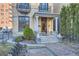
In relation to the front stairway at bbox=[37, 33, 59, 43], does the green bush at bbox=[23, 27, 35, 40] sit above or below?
above

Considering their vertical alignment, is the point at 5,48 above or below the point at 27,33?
below

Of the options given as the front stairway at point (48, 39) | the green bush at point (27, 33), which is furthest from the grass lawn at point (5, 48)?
the front stairway at point (48, 39)

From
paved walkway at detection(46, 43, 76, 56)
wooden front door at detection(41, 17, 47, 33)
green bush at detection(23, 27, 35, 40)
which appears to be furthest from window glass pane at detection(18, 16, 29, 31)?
paved walkway at detection(46, 43, 76, 56)

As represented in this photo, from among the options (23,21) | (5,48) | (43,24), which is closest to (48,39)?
(43,24)

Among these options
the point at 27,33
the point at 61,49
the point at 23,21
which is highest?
the point at 23,21

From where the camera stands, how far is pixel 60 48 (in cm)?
299

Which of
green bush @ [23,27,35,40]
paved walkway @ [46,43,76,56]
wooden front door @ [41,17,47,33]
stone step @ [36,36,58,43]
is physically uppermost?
wooden front door @ [41,17,47,33]

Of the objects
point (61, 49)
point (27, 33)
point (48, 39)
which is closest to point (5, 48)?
point (27, 33)

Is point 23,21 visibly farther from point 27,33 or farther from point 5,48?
point 5,48

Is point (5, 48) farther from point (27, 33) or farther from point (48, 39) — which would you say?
point (48, 39)

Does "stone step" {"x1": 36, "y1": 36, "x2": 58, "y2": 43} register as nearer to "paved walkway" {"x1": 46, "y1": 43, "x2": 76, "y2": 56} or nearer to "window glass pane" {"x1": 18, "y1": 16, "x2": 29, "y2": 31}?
"paved walkway" {"x1": 46, "y1": 43, "x2": 76, "y2": 56}

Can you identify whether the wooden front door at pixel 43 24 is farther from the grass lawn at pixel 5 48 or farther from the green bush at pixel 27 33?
the grass lawn at pixel 5 48

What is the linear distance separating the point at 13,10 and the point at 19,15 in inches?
3.3

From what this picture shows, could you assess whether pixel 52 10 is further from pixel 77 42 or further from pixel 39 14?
pixel 77 42
